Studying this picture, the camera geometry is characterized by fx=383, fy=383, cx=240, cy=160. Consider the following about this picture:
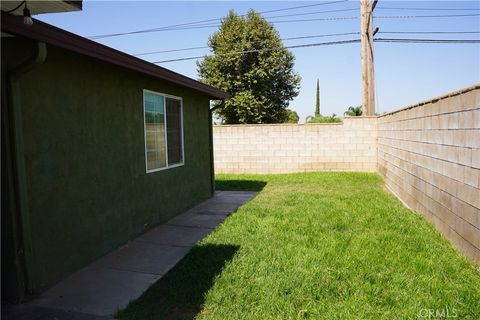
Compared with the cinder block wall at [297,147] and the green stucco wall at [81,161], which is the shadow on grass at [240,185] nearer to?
the cinder block wall at [297,147]

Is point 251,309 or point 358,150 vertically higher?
point 358,150

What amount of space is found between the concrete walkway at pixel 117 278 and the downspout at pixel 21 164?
33 cm

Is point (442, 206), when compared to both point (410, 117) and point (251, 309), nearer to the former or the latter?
point (410, 117)

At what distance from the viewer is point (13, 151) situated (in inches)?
132

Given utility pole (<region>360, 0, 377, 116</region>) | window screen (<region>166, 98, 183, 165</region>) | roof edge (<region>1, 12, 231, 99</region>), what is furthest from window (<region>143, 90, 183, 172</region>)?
utility pole (<region>360, 0, 377, 116</region>)

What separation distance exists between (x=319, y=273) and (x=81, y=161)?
2.85 m

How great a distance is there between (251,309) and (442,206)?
11.1 feet

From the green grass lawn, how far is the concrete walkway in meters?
0.18

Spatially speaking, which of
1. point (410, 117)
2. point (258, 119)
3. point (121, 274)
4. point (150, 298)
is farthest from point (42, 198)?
point (258, 119)

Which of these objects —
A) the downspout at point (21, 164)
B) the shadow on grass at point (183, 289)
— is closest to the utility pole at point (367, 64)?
the shadow on grass at point (183, 289)

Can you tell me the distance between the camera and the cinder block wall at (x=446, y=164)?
4.10 meters

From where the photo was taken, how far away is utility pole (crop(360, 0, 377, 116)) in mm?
12703

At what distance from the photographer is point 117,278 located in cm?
396

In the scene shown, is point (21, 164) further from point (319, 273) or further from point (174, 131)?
point (174, 131)
